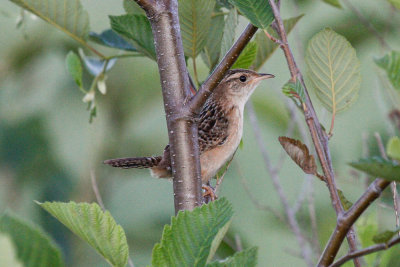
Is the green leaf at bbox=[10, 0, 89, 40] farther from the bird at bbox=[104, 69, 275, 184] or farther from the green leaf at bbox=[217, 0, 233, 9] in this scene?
the bird at bbox=[104, 69, 275, 184]

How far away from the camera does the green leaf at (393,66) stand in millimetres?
616

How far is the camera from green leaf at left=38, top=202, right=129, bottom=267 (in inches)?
24.3

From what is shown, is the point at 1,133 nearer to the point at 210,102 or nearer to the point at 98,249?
the point at 210,102

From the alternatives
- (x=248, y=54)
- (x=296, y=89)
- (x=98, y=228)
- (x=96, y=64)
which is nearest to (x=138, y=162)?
(x=96, y=64)

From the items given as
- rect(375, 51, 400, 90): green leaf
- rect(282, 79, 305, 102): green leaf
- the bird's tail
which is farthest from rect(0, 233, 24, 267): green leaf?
the bird's tail

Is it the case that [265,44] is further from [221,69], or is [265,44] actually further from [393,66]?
[393,66]

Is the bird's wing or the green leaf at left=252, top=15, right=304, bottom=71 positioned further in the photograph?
the bird's wing

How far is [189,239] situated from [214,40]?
82 centimetres

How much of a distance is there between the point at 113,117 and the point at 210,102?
2.45 feet

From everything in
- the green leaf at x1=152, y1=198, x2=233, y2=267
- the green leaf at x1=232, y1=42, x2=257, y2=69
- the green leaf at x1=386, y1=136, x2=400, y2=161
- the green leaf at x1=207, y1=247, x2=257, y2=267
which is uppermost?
the green leaf at x1=232, y1=42, x2=257, y2=69

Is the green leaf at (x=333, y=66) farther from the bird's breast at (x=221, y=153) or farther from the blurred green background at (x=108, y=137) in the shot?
the blurred green background at (x=108, y=137)

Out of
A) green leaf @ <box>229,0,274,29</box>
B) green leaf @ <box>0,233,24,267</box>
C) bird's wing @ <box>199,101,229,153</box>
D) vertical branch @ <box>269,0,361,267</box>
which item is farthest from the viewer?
bird's wing @ <box>199,101,229,153</box>

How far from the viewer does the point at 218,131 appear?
214 cm

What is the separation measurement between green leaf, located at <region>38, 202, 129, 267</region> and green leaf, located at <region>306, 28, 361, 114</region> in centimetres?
48
